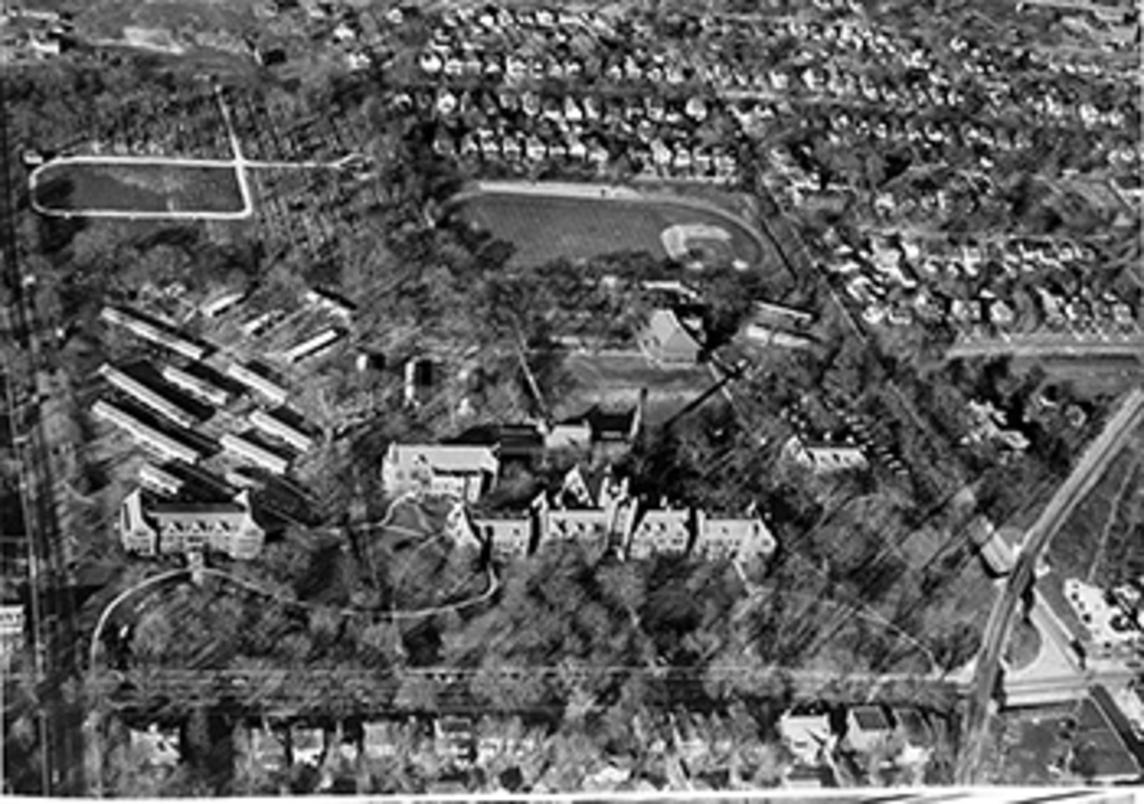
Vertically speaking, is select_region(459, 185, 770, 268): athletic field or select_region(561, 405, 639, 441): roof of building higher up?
select_region(459, 185, 770, 268): athletic field

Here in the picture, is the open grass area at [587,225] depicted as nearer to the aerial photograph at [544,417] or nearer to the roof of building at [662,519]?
the aerial photograph at [544,417]

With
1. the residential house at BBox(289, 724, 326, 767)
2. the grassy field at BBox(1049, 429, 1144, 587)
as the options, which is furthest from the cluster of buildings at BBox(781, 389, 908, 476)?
the residential house at BBox(289, 724, 326, 767)

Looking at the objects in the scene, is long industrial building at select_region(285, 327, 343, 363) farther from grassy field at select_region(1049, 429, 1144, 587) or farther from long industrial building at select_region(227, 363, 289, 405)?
grassy field at select_region(1049, 429, 1144, 587)

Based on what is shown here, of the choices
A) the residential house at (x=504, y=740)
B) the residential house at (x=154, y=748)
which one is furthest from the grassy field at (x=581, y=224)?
the residential house at (x=154, y=748)

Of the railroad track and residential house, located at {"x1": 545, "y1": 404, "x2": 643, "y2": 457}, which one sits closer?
the railroad track

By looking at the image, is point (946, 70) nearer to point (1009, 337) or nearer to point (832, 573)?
point (1009, 337)

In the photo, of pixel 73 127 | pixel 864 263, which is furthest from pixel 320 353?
pixel 864 263
